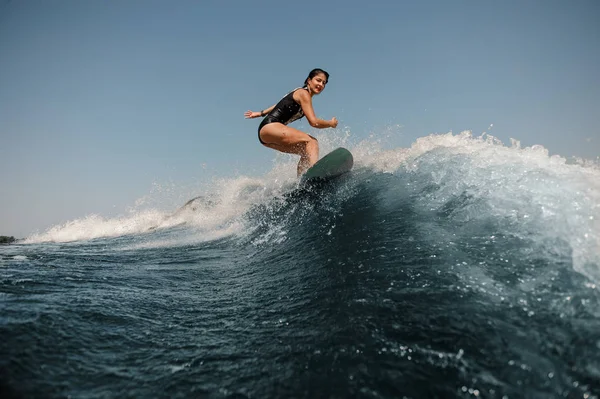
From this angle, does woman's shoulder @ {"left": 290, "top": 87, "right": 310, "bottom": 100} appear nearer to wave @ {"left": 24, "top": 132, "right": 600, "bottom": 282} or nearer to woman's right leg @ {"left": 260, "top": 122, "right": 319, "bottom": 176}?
woman's right leg @ {"left": 260, "top": 122, "right": 319, "bottom": 176}

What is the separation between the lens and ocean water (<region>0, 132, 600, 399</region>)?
1563mm

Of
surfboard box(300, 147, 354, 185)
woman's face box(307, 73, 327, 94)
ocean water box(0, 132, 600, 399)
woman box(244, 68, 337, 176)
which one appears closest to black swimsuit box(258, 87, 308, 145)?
woman box(244, 68, 337, 176)

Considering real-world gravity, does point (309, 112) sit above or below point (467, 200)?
above

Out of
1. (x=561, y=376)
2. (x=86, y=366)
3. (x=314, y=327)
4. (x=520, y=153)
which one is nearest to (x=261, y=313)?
(x=314, y=327)

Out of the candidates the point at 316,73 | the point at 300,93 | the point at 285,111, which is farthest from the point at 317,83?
the point at 285,111

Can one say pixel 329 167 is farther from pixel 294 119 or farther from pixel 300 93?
pixel 300 93

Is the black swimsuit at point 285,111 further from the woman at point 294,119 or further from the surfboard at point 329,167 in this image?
the surfboard at point 329,167

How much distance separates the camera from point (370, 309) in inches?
85.7

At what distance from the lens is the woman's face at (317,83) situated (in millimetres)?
6559

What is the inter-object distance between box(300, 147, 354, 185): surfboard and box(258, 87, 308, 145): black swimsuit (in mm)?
1185

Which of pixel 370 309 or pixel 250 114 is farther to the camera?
pixel 250 114

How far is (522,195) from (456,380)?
2.24 meters

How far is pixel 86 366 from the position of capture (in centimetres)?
173

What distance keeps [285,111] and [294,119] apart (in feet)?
1.07
